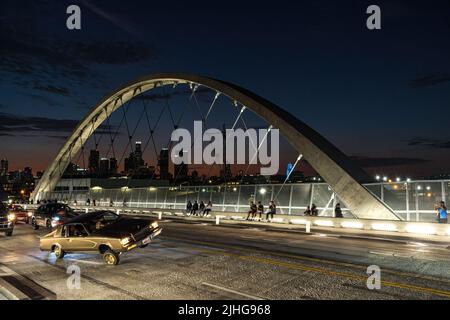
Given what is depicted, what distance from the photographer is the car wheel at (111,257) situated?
11.6m

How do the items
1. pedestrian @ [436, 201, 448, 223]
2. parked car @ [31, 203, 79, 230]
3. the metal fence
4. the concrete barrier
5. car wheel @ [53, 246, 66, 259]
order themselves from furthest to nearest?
parked car @ [31, 203, 79, 230]
the metal fence
the concrete barrier
pedestrian @ [436, 201, 448, 223]
car wheel @ [53, 246, 66, 259]

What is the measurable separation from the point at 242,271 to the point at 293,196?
19.4m

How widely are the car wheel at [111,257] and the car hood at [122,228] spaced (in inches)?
23.0

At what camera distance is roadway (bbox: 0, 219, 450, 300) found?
26.2ft

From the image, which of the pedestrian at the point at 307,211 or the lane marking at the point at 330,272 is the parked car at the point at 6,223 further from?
the pedestrian at the point at 307,211

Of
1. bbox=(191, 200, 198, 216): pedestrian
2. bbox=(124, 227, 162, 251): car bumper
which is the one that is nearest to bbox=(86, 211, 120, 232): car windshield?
bbox=(124, 227, 162, 251): car bumper

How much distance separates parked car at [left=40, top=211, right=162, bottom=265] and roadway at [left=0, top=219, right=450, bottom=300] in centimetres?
42

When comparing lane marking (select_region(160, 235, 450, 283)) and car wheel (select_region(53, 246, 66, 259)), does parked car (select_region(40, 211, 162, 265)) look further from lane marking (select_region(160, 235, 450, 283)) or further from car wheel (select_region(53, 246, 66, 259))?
lane marking (select_region(160, 235, 450, 283))

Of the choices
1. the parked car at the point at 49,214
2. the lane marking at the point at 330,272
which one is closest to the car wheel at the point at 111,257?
the lane marking at the point at 330,272

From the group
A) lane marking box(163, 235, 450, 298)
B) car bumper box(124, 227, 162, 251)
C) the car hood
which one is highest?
the car hood

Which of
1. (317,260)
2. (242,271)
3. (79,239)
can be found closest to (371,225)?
(317,260)

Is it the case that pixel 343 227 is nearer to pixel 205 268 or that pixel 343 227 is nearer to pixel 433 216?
pixel 433 216

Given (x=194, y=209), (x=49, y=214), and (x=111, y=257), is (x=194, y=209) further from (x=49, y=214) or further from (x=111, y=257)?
(x=111, y=257)
